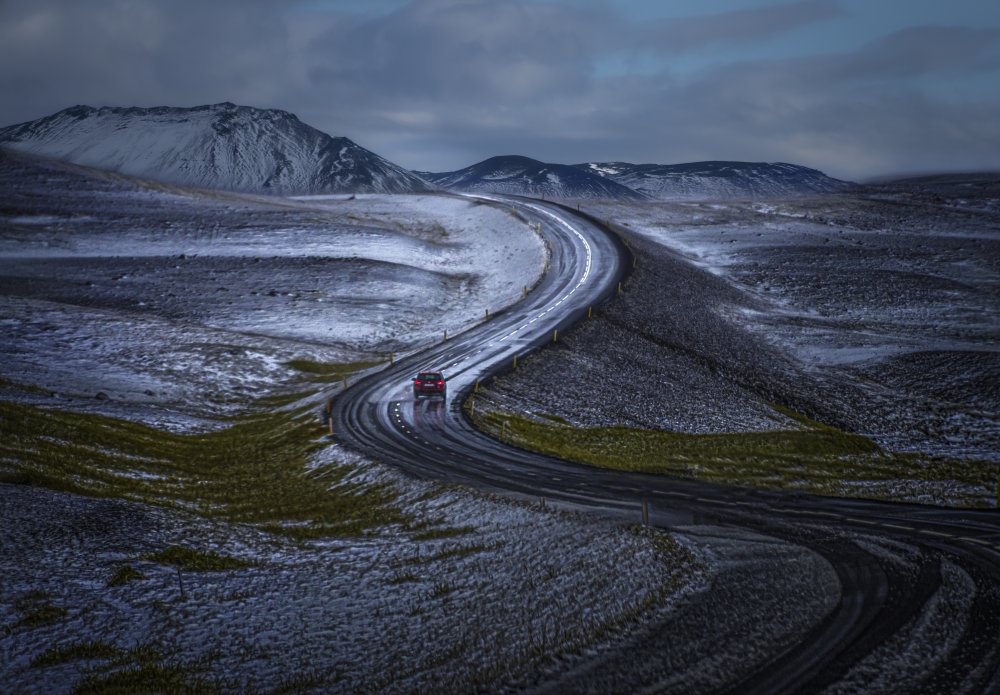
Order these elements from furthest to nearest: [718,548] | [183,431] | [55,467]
Result: [183,431] → [55,467] → [718,548]

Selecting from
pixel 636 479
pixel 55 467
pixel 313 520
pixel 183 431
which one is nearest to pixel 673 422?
pixel 636 479

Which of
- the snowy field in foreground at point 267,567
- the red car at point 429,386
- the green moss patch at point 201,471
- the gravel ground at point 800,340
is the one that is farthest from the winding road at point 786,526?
the gravel ground at point 800,340

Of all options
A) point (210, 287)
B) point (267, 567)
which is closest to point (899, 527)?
point (267, 567)

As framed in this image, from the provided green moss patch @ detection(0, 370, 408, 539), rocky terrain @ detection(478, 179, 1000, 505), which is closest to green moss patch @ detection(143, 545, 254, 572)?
green moss patch @ detection(0, 370, 408, 539)

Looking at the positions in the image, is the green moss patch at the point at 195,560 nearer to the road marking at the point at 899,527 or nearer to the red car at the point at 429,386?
the red car at the point at 429,386

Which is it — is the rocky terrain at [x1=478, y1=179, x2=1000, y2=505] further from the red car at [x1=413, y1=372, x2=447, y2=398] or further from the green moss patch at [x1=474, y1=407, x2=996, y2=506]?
the red car at [x1=413, y1=372, x2=447, y2=398]

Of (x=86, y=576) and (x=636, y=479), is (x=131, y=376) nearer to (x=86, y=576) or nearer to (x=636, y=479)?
(x=86, y=576)
